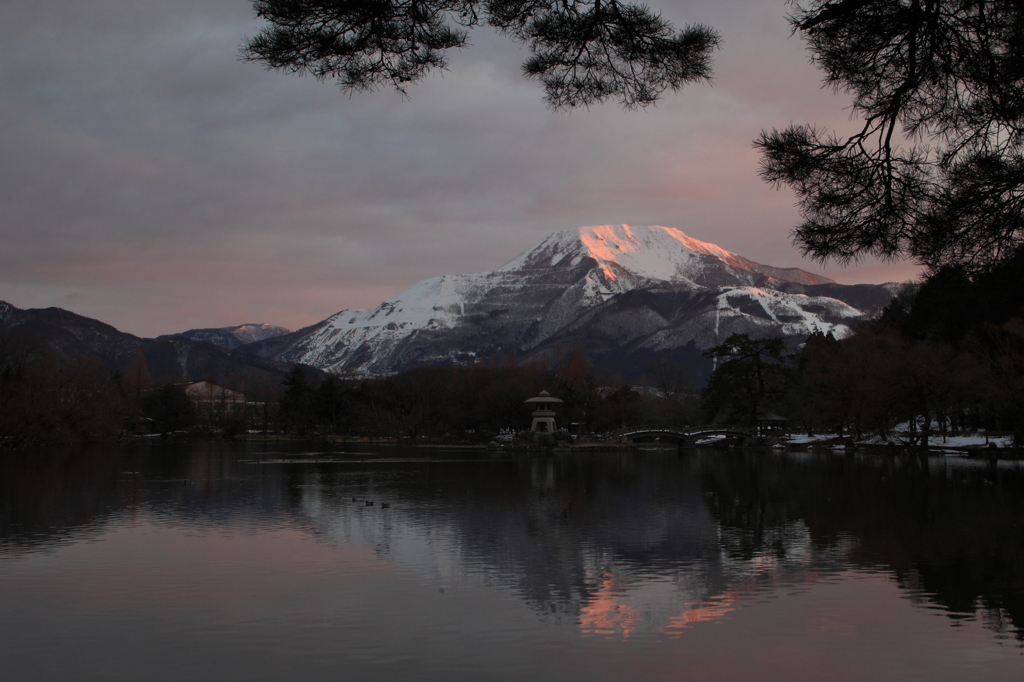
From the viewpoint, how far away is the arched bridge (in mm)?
81312

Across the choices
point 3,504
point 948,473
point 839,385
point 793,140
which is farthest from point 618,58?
point 839,385

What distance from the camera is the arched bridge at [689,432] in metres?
81.3

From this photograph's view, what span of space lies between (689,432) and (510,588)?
7319 centimetres

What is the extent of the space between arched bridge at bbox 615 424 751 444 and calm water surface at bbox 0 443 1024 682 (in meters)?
54.4

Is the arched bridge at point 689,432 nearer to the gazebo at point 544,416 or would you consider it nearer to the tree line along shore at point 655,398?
the tree line along shore at point 655,398

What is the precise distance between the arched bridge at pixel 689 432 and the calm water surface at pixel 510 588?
54.4 meters

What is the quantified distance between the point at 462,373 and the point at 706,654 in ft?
305

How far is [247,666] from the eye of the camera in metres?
9.10

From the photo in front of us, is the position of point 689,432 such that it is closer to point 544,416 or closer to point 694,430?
point 694,430

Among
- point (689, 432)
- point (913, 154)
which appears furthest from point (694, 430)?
point (913, 154)

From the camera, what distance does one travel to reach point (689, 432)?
83812 mm

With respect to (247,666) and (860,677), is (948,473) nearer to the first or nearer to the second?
(860,677)

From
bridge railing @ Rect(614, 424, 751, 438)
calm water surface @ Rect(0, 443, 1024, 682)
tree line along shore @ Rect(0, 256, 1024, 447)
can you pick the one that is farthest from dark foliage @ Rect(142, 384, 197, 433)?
calm water surface @ Rect(0, 443, 1024, 682)

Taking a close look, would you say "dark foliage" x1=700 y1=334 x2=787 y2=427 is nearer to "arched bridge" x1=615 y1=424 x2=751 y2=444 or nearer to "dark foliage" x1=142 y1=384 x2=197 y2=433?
"arched bridge" x1=615 y1=424 x2=751 y2=444
